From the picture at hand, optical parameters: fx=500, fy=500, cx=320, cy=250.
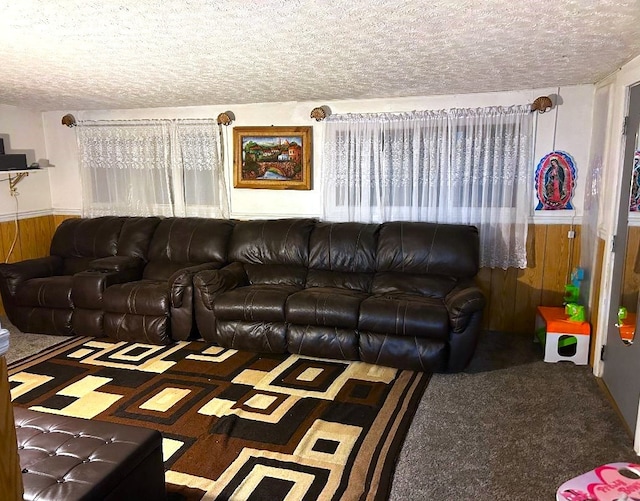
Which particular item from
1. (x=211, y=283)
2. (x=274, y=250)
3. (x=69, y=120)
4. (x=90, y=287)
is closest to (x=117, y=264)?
(x=90, y=287)

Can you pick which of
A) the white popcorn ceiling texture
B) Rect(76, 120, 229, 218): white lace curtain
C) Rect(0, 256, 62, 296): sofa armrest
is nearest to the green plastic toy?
the white popcorn ceiling texture

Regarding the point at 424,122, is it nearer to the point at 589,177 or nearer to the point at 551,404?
the point at 589,177

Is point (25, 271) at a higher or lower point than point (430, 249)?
lower

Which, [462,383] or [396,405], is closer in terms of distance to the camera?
[396,405]

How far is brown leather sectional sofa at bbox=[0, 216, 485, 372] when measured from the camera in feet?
11.2

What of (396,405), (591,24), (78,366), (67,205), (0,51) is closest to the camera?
(591,24)

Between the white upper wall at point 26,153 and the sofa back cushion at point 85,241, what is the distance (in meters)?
0.58

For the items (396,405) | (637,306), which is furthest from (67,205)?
(637,306)

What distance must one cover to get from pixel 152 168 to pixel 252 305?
217 cm

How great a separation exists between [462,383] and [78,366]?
267 centimetres

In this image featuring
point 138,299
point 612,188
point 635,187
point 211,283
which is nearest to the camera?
point 635,187

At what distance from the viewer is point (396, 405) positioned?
297 cm

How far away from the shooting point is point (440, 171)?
424 cm

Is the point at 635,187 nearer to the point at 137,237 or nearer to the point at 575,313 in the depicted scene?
the point at 575,313
